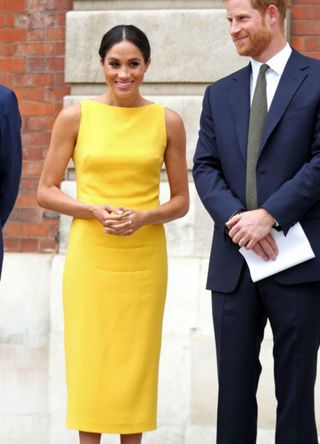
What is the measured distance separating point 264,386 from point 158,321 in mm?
1181

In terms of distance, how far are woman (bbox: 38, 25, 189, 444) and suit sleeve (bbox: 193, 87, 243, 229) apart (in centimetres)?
32

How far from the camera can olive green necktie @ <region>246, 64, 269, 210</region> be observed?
4465 millimetres

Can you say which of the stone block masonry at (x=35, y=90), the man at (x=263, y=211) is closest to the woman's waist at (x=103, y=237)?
the man at (x=263, y=211)

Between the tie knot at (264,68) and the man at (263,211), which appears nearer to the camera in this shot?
the man at (263,211)

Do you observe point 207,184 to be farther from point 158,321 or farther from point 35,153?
point 35,153

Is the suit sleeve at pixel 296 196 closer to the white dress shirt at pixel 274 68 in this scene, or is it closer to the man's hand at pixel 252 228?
the man's hand at pixel 252 228

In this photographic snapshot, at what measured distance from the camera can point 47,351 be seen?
6344 millimetres

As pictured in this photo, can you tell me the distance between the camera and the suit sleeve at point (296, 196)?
4.35 m

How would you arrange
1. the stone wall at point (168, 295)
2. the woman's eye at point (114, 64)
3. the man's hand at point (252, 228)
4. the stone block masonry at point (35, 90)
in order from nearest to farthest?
1. the man's hand at point (252, 228)
2. the woman's eye at point (114, 64)
3. the stone wall at point (168, 295)
4. the stone block masonry at point (35, 90)

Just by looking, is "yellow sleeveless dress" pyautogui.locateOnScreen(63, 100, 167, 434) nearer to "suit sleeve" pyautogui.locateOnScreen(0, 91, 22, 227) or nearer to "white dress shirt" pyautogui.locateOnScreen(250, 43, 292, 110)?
"suit sleeve" pyautogui.locateOnScreen(0, 91, 22, 227)

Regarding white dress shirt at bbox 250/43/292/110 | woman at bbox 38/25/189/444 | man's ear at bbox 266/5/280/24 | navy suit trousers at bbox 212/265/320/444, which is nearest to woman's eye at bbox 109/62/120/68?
woman at bbox 38/25/189/444

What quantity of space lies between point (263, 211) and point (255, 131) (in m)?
0.33

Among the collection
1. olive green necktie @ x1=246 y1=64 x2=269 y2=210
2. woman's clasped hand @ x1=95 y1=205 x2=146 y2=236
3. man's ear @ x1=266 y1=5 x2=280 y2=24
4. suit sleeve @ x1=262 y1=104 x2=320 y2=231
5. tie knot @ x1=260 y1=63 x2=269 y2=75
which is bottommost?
woman's clasped hand @ x1=95 y1=205 x2=146 y2=236

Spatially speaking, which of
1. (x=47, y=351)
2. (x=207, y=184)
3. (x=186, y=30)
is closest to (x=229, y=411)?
(x=207, y=184)
